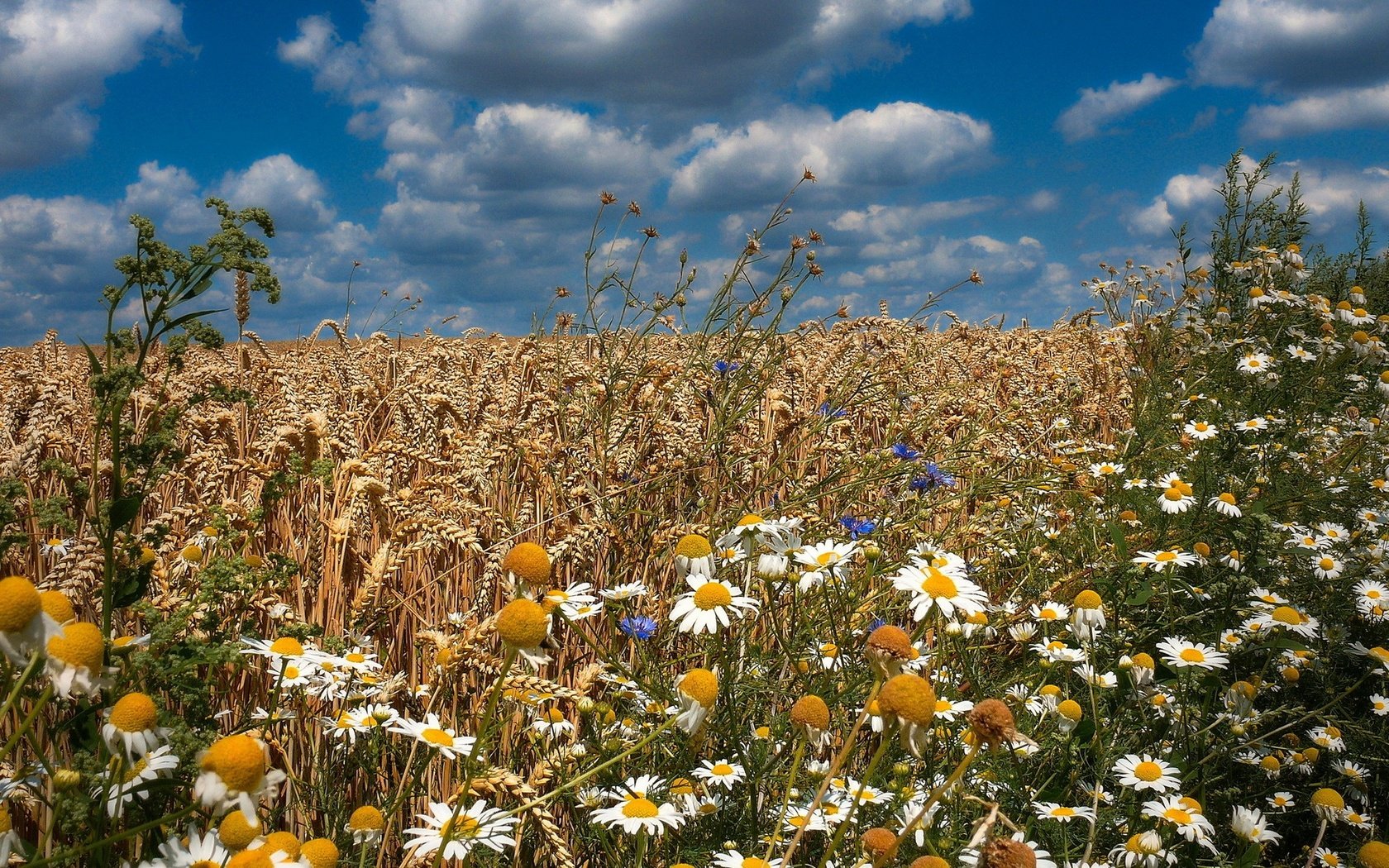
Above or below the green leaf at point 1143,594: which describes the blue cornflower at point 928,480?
above

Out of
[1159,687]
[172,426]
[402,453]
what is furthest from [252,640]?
[1159,687]

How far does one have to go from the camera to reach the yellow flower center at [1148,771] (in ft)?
6.33

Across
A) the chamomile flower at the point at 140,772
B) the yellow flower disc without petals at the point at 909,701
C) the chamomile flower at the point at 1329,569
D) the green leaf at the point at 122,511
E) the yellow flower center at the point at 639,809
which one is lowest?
the yellow flower center at the point at 639,809

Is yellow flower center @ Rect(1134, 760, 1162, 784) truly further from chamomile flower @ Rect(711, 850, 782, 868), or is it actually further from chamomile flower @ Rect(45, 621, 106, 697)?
chamomile flower @ Rect(45, 621, 106, 697)

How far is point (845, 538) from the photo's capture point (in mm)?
2736

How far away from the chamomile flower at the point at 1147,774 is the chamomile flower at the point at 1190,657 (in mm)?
336

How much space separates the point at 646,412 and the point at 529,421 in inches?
17.6

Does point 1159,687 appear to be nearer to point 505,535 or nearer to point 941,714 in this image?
point 941,714

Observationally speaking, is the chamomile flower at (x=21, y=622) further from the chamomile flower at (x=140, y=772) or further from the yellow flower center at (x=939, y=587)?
the yellow flower center at (x=939, y=587)

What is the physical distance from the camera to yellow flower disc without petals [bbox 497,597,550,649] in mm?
980

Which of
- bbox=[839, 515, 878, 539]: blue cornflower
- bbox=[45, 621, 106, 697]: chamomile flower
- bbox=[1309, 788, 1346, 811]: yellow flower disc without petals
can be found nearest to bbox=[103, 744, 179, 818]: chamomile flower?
bbox=[45, 621, 106, 697]: chamomile flower

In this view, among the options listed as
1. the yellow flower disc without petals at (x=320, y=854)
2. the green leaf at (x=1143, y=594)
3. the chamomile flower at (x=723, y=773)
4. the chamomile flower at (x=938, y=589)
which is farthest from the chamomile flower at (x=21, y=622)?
the green leaf at (x=1143, y=594)

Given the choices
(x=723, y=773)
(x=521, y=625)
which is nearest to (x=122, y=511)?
(x=521, y=625)

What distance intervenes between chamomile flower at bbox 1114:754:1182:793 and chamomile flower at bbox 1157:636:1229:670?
34cm
